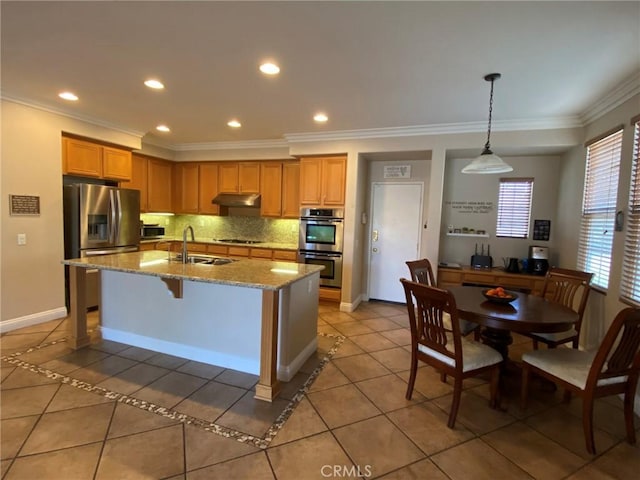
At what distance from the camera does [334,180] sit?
4.61m

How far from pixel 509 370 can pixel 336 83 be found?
3134 millimetres

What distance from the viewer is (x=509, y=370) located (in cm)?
291

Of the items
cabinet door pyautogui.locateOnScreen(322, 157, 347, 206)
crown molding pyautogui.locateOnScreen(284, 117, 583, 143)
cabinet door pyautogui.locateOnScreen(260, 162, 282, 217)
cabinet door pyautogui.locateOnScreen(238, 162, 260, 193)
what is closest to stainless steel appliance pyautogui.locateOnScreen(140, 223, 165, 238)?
cabinet door pyautogui.locateOnScreen(238, 162, 260, 193)

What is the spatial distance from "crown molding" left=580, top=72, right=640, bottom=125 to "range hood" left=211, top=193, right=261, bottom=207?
452 centimetres

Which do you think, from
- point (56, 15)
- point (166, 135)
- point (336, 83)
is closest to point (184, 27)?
point (56, 15)

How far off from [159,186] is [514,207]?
5.86 meters

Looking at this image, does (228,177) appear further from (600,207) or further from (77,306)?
(600,207)

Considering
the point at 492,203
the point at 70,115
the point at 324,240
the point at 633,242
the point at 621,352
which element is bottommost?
the point at 621,352

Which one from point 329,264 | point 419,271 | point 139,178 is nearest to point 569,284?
point 419,271

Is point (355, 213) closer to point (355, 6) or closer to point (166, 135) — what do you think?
point (355, 6)

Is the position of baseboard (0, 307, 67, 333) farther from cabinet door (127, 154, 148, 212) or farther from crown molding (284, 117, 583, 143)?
crown molding (284, 117, 583, 143)

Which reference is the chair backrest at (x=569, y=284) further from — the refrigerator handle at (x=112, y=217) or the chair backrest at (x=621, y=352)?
the refrigerator handle at (x=112, y=217)

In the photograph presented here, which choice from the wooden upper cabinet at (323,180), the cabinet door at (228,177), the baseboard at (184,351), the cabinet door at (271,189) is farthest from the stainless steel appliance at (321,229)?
the baseboard at (184,351)

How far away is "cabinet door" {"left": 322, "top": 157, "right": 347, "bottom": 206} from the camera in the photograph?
4559 mm
